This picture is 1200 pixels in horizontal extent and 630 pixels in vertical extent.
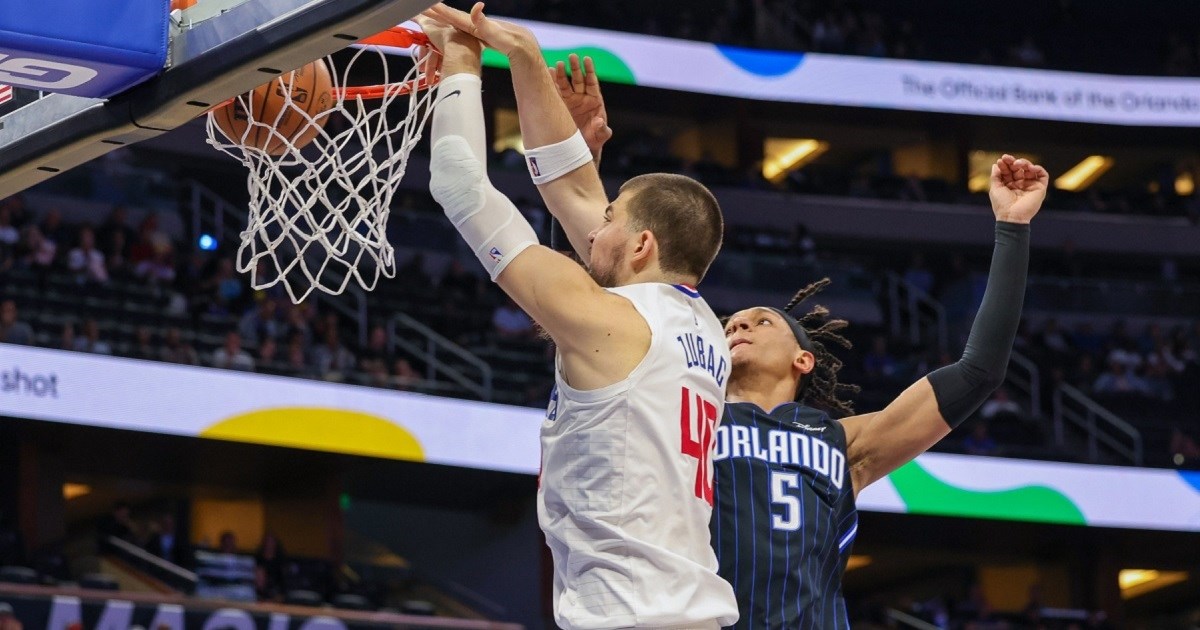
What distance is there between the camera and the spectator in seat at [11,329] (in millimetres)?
12461

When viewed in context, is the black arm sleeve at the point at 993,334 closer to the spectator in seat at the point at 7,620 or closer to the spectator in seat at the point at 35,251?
the spectator in seat at the point at 7,620

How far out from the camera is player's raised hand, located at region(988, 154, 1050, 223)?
12.6ft

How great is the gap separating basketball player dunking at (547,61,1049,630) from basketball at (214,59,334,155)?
914 millimetres

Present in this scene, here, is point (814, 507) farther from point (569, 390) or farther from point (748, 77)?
point (748, 77)

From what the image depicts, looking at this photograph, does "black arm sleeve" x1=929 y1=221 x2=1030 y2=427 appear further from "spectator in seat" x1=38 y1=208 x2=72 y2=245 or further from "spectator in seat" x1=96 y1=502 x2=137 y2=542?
"spectator in seat" x1=38 y1=208 x2=72 y2=245

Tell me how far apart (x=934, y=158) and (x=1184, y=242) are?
3648mm

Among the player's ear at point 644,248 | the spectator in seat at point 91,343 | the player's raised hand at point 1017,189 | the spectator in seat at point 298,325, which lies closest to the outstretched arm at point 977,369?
the player's raised hand at point 1017,189

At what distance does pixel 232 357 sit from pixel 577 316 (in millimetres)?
11137

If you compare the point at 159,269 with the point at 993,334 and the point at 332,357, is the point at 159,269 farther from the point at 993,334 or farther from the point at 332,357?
the point at 993,334

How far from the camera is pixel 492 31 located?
3.08m

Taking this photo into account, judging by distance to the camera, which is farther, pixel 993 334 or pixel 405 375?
pixel 405 375

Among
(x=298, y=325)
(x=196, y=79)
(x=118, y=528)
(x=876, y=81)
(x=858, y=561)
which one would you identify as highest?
(x=876, y=81)

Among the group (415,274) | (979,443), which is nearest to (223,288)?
(415,274)

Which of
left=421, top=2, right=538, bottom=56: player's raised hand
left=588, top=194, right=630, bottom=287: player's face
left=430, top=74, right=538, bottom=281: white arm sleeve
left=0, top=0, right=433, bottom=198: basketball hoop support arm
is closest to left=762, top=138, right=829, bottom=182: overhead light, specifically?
left=0, top=0, right=433, bottom=198: basketball hoop support arm
